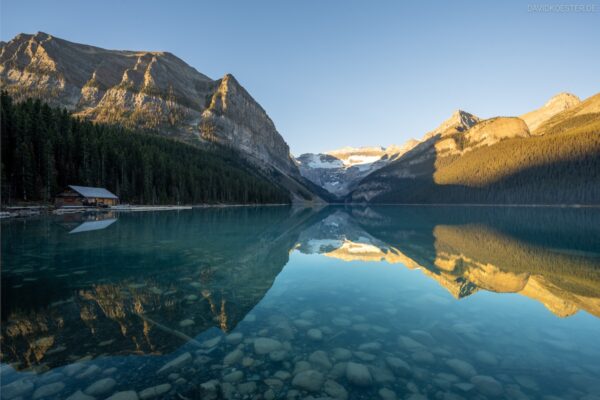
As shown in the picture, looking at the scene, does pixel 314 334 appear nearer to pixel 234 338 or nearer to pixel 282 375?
pixel 234 338

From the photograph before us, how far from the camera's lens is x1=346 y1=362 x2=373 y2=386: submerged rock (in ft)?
21.7

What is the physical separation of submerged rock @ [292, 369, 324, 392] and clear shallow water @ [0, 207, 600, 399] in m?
0.04

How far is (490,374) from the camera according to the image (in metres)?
7.16

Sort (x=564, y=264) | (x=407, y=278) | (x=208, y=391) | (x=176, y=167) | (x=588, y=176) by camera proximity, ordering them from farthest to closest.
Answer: (x=588, y=176) < (x=176, y=167) < (x=564, y=264) < (x=407, y=278) < (x=208, y=391)

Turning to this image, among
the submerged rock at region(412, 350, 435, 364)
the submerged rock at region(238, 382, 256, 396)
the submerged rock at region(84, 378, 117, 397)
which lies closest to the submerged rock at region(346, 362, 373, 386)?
the submerged rock at region(412, 350, 435, 364)

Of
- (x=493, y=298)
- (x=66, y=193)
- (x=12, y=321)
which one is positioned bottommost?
(x=493, y=298)

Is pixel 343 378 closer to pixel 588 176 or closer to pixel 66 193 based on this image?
pixel 66 193

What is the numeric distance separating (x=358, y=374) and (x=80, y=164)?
8745cm

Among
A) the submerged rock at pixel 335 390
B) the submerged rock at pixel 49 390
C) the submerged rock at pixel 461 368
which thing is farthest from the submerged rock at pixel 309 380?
the submerged rock at pixel 49 390

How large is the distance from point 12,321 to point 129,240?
61.1ft

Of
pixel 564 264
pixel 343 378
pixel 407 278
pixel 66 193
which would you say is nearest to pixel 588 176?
pixel 564 264

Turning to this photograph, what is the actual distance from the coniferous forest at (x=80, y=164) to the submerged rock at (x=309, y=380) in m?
68.7

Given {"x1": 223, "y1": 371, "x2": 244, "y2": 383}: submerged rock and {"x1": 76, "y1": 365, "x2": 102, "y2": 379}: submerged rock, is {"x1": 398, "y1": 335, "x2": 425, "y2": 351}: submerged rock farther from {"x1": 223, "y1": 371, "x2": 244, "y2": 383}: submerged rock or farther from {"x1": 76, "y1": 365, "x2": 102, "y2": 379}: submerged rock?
{"x1": 76, "y1": 365, "x2": 102, "y2": 379}: submerged rock

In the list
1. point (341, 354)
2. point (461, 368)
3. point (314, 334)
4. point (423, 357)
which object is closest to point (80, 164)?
point (314, 334)
